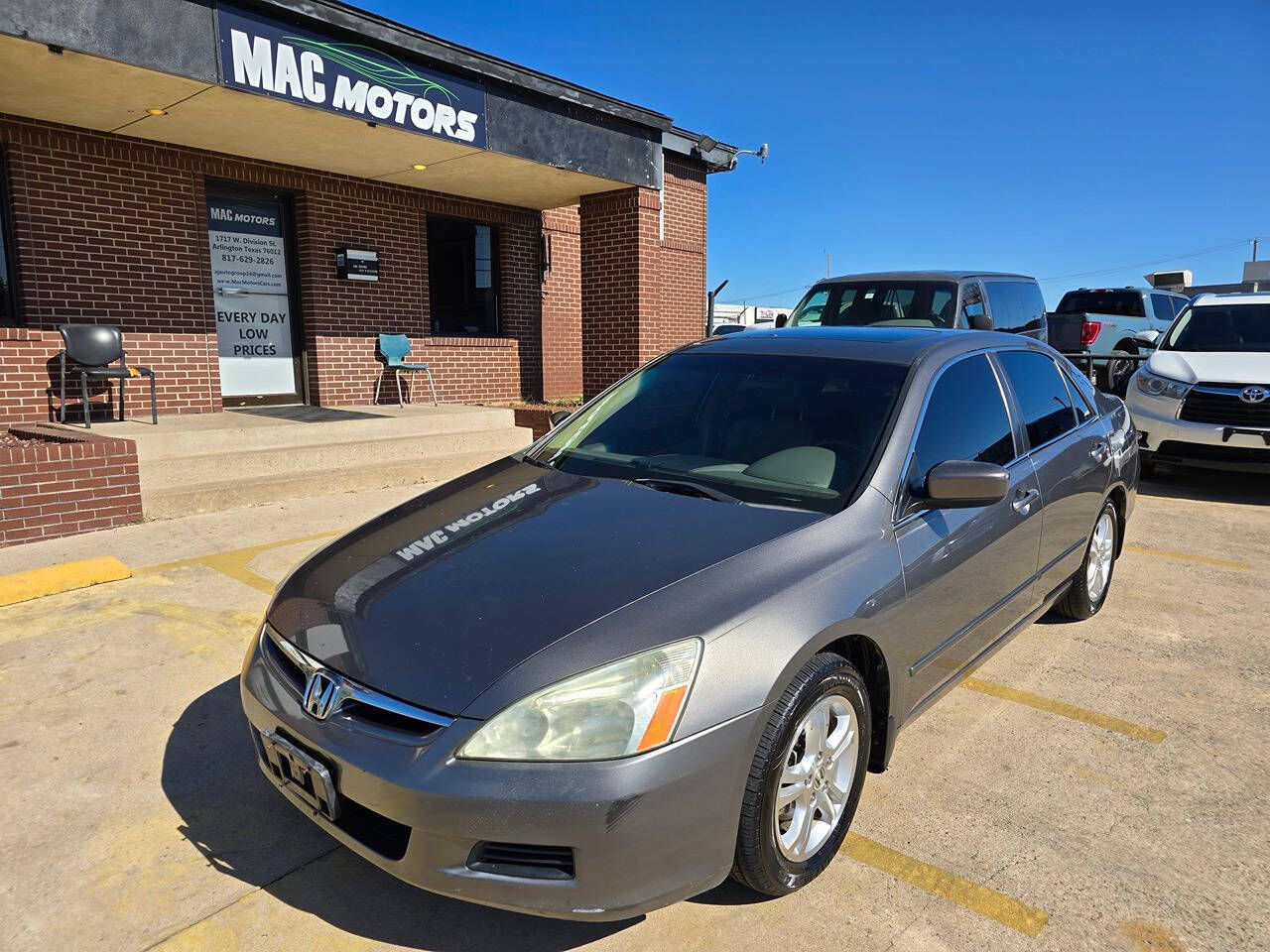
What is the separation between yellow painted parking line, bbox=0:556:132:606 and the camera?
481 centimetres

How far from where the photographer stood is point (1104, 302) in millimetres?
16516

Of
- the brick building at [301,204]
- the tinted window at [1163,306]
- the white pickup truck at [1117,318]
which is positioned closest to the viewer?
the brick building at [301,204]

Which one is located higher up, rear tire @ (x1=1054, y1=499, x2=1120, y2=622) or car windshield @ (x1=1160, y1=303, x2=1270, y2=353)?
car windshield @ (x1=1160, y1=303, x2=1270, y2=353)

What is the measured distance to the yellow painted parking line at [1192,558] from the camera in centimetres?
579

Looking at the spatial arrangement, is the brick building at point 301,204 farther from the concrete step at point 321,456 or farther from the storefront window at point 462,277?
the concrete step at point 321,456

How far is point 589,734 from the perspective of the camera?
1989 millimetres

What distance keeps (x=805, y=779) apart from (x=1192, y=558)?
197 inches

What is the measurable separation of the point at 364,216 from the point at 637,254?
3.45 m

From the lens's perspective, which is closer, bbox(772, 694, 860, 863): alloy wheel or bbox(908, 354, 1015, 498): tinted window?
bbox(772, 694, 860, 863): alloy wheel

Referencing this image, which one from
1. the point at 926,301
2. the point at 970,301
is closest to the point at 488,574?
the point at 926,301

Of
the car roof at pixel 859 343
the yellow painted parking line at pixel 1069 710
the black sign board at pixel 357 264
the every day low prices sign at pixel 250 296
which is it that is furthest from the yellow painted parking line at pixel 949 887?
the black sign board at pixel 357 264

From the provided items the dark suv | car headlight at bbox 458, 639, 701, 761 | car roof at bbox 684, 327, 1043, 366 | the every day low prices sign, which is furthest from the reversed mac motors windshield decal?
the every day low prices sign

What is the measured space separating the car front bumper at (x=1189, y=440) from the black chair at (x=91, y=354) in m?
9.38

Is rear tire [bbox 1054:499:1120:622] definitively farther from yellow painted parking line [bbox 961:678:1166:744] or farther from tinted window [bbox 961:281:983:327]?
tinted window [bbox 961:281:983:327]
